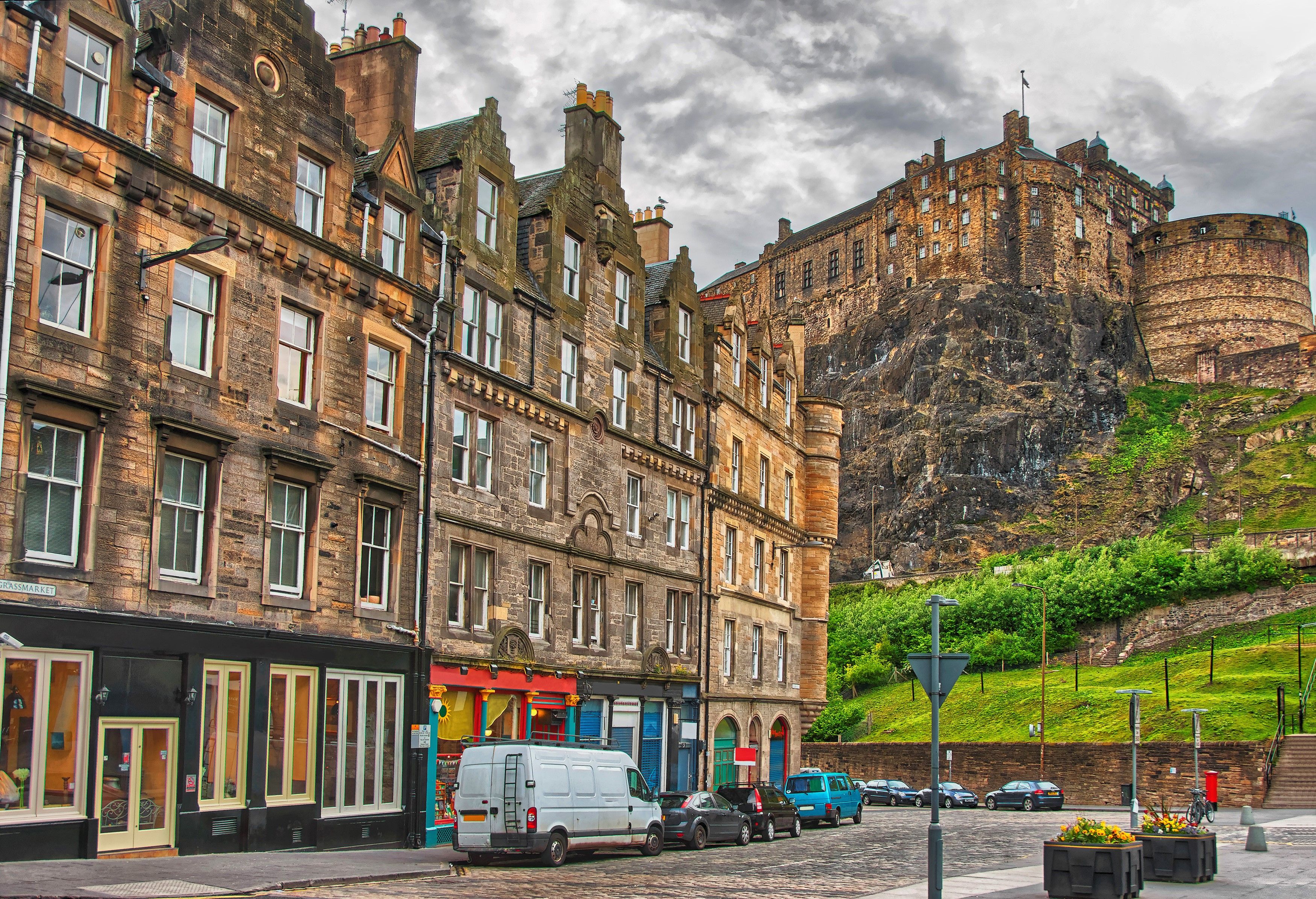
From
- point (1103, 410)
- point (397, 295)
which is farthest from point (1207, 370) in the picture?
point (397, 295)

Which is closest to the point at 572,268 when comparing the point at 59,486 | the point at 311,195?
the point at 311,195

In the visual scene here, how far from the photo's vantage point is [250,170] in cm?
2131

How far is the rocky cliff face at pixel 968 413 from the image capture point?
104 meters

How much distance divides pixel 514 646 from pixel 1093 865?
14537mm

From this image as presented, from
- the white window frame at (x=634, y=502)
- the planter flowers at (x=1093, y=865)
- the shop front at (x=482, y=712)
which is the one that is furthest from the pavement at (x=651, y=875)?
the white window frame at (x=634, y=502)

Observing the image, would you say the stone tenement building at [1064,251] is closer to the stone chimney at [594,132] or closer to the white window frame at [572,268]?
the stone chimney at [594,132]

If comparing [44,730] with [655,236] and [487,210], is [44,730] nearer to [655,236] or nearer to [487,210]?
[487,210]

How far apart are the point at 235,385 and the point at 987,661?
58191mm

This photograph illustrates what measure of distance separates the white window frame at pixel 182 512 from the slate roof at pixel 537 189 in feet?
41.5

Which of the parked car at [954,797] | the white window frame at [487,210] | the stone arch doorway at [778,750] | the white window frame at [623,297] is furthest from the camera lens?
the parked car at [954,797]

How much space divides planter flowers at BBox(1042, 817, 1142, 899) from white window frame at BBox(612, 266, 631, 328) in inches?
796

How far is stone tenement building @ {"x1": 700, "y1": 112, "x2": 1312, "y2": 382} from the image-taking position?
370 ft

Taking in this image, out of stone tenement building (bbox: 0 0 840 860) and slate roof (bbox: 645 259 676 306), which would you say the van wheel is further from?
slate roof (bbox: 645 259 676 306)

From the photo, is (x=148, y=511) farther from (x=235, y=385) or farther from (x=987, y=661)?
(x=987, y=661)
